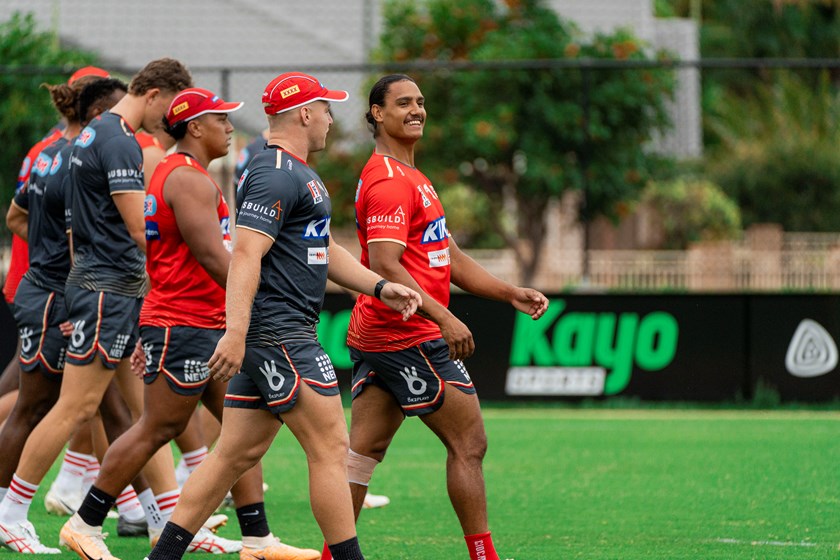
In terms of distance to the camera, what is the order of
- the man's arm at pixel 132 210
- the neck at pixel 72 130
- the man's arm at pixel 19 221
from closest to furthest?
1. the man's arm at pixel 132 210
2. the neck at pixel 72 130
3. the man's arm at pixel 19 221

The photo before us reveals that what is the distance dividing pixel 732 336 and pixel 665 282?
1082 cm

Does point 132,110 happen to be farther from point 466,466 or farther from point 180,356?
point 466,466

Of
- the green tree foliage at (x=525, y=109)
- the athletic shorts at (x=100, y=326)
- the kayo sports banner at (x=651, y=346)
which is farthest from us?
the green tree foliage at (x=525, y=109)

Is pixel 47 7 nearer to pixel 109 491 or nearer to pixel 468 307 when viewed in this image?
pixel 468 307

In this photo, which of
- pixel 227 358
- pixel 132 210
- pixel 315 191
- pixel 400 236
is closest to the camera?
pixel 227 358

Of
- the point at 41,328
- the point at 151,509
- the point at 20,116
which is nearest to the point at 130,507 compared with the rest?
the point at 151,509

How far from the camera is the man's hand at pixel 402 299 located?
18.1 ft

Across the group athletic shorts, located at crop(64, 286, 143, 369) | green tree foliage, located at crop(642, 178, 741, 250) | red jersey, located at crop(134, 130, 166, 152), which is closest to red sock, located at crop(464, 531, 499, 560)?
athletic shorts, located at crop(64, 286, 143, 369)

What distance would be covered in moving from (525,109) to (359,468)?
17.9 m

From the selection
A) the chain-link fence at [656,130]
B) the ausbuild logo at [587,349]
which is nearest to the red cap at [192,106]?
the chain-link fence at [656,130]

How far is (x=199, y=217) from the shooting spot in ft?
20.6

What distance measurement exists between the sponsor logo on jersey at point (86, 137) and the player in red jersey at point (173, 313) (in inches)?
24.4

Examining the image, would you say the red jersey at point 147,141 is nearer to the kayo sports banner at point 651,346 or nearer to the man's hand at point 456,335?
the man's hand at point 456,335

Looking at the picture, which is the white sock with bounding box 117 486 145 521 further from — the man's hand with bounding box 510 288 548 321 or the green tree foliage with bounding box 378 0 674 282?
the green tree foliage with bounding box 378 0 674 282
